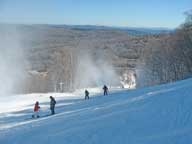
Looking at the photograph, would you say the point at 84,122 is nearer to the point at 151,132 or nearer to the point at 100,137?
the point at 100,137

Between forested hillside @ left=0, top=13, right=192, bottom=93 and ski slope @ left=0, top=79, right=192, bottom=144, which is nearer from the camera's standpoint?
ski slope @ left=0, top=79, right=192, bottom=144

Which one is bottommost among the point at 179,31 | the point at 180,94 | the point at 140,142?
the point at 140,142

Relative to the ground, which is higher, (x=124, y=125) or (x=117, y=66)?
(x=117, y=66)

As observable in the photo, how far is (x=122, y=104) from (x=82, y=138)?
7.63 m

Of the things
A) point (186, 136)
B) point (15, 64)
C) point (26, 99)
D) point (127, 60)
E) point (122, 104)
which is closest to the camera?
point (186, 136)

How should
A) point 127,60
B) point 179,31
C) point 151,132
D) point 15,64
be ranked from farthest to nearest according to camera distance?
point 127,60
point 15,64
point 179,31
point 151,132

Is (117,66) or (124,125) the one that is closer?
(124,125)

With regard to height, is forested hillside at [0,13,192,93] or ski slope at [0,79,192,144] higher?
forested hillside at [0,13,192,93]

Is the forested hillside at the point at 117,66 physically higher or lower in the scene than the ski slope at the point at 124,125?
higher

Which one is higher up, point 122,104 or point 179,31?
point 179,31

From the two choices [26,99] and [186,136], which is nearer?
[186,136]

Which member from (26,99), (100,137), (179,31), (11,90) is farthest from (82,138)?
(11,90)

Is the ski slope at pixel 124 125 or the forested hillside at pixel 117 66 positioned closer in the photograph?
the ski slope at pixel 124 125

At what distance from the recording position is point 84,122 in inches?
929
